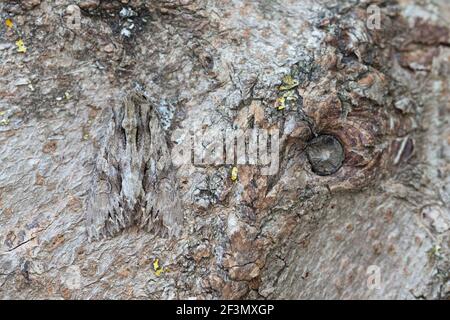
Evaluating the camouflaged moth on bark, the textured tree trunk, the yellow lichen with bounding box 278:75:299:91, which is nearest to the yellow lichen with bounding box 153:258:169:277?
the textured tree trunk

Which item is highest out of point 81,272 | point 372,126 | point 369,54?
point 369,54

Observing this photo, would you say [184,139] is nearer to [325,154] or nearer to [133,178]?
[133,178]

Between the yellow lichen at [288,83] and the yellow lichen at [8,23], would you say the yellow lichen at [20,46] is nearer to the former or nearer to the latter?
the yellow lichen at [8,23]

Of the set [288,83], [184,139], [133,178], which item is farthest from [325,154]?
[133,178]

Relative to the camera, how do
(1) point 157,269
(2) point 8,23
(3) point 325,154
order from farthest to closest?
1. (3) point 325,154
2. (1) point 157,269
3. (2) point 8,23

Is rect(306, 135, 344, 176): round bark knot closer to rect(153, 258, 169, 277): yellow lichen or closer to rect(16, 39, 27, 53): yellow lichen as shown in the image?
rect(153, 258, 169, 277): yellow lichen

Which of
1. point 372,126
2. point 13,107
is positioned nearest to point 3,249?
point 13,107
